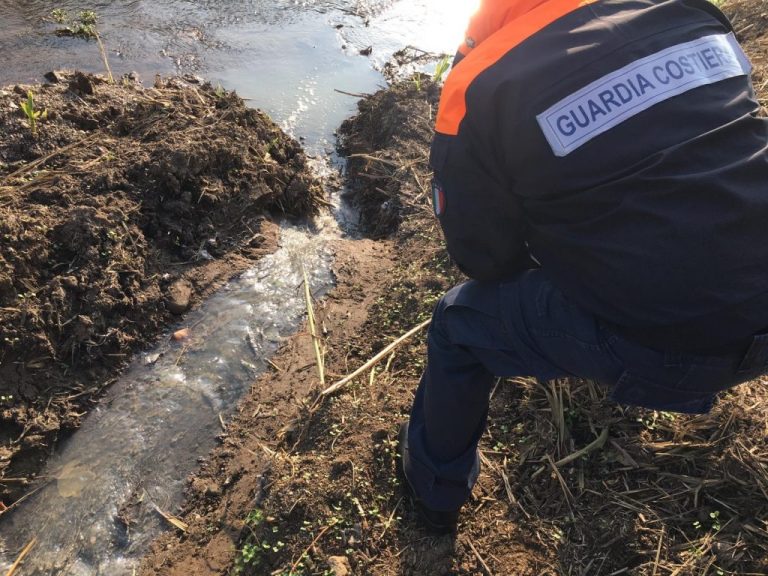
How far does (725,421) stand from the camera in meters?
2.24

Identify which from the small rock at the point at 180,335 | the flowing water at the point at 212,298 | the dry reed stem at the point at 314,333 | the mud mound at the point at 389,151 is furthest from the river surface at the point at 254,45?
the small rock at the point at 180,335

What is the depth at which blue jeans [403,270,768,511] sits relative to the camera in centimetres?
142

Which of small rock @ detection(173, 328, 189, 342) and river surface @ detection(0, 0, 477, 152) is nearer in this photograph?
small rock @ detection(173, 328, 189, 342)

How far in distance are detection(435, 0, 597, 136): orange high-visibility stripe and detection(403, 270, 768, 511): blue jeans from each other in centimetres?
55

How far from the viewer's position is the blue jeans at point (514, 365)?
4.67ft

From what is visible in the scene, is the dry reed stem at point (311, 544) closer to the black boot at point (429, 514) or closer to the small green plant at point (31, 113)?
the black boot at point (429, 514)

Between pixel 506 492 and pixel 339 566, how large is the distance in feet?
2.48

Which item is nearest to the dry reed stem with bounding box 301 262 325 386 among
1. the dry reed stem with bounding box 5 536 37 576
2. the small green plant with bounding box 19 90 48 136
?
the dry reed stem with bounding box 5 536 37 576

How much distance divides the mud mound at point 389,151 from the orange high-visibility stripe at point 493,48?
8.04ft

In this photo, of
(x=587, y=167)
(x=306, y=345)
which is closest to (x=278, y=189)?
(x=306, y=345)

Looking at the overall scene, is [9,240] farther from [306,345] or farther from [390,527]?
[390,527]

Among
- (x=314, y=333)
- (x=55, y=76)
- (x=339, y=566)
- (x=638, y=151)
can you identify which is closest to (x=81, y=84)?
(x=55, y=76)

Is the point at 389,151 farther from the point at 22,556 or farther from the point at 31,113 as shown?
the point at 22,556

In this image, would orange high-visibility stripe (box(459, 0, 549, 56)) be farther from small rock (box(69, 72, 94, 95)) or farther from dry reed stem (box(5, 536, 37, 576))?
small rock (box(69, 72, 94, 95))
